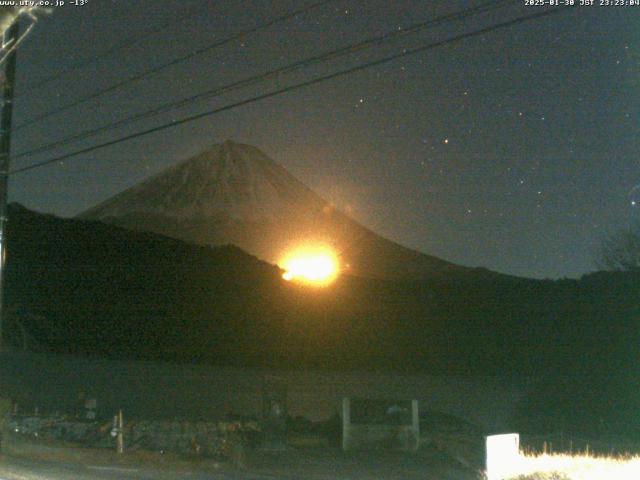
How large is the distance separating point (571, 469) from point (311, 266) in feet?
125

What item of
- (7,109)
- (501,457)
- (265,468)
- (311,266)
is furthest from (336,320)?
(501,457)

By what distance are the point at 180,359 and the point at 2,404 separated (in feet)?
49.5

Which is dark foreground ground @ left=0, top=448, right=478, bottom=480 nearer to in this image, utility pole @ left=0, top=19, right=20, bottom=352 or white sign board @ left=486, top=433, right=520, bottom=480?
white sign board @ left=486, top=433, right=520, bottom=480

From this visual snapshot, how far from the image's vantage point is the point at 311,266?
51.5 metres

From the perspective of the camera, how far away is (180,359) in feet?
114

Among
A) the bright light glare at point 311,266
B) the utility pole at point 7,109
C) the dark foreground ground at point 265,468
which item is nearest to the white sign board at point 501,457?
the dark foreground ground at point 265,468

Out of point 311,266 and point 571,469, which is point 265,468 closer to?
point 571,469

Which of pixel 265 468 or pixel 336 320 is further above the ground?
pixel 336 320

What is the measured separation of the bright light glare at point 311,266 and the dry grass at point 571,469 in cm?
2769

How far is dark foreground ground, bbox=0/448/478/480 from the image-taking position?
560 inches

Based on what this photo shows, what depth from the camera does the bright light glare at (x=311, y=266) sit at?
43.5 meters

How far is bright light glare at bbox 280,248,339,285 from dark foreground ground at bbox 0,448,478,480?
76.2 feet

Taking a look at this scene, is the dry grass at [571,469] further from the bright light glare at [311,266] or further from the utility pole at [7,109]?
the bright light glare at [311,266]

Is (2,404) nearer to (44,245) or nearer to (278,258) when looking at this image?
(44,245)
